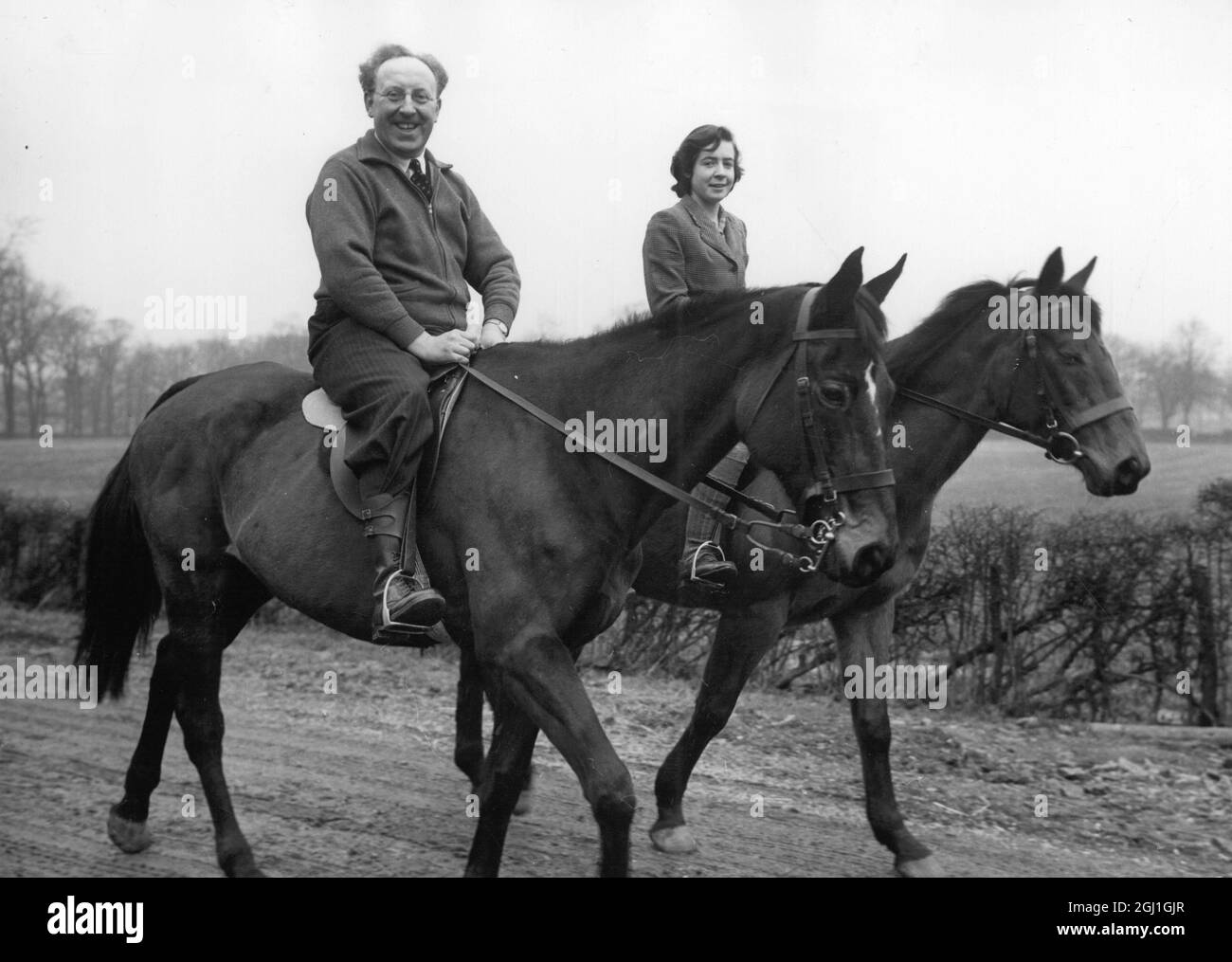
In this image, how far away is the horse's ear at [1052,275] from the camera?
18.6 ft

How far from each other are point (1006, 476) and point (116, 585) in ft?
23.3

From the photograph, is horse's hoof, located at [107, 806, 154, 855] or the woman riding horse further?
the woman riding horse

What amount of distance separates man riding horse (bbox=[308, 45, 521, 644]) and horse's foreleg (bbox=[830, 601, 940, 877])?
2.19 meters

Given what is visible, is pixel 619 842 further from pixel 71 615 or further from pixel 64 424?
pixel 64 424

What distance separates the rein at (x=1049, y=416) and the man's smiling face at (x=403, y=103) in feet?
7.85

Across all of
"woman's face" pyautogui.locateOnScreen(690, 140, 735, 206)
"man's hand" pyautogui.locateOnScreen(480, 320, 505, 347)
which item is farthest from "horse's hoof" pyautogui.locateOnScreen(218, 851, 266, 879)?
"woman's face" pyautogui.locateOnScreen(690, 140, 735, 206)

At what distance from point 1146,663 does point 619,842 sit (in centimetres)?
536

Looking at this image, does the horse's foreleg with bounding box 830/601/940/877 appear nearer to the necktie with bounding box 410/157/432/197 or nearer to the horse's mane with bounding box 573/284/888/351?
the horse's mane with bounding box 573/284/888/351

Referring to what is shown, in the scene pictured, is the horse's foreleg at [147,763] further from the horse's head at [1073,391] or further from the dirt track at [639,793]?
the horse's head at [1073,391]

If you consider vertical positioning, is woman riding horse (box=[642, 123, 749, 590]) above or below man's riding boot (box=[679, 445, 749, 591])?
above

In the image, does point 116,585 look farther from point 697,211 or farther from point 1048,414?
point 1048,414

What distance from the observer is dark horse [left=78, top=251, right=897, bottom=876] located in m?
3.98

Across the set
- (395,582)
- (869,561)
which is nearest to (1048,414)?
(869,561)

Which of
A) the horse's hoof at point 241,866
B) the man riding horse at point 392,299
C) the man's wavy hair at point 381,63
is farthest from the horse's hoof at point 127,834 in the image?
the man's wavy hair at point 381,63
